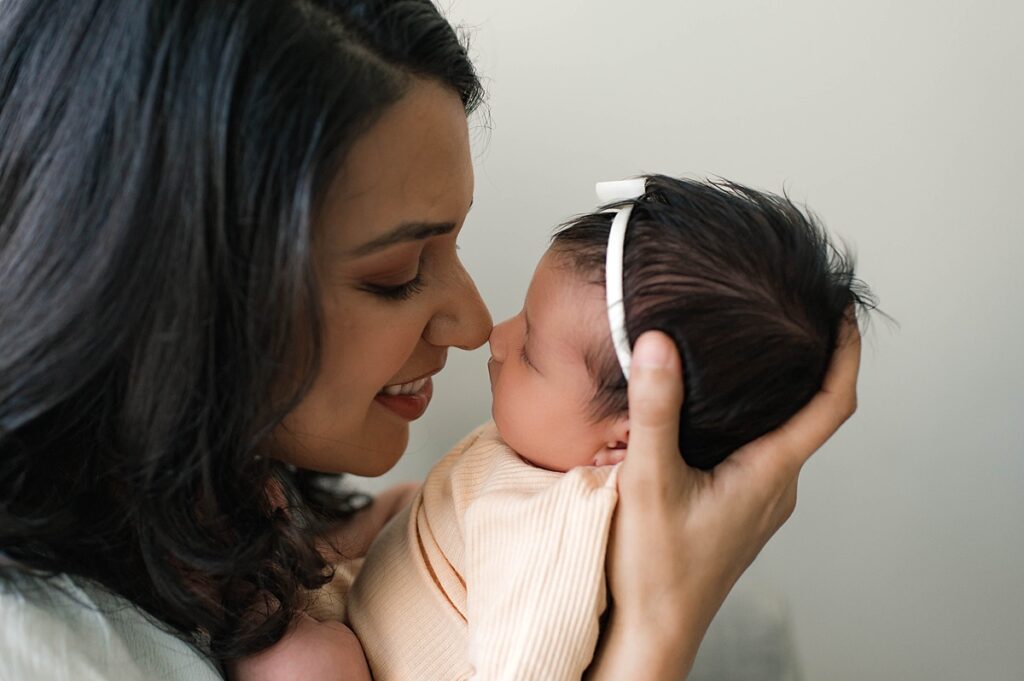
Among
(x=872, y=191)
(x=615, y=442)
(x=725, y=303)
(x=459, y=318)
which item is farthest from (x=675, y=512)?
(x=872, y=191)

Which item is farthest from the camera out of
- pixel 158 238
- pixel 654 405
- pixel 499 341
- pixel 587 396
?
pixel 499 341

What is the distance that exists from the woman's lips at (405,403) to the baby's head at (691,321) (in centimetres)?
13

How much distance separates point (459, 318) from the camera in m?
1.03

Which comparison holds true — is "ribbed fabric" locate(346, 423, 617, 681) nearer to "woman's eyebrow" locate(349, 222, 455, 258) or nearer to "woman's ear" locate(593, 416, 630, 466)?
"woman's ear" locate(593, 416, 630, 466)

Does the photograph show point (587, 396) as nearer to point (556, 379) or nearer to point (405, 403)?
point (556, 379)

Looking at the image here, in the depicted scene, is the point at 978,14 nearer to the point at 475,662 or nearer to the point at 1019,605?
the point at 1019,605

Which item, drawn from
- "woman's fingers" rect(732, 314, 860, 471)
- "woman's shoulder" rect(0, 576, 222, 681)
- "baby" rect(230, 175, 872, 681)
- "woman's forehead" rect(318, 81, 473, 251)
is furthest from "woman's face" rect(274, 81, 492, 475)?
"woman's fingers" rect(732, 314, 860, 471)

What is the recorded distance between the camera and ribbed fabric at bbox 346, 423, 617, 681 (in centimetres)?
86

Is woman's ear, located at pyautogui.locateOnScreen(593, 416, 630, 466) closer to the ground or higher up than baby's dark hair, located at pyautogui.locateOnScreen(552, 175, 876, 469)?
closer to the ground

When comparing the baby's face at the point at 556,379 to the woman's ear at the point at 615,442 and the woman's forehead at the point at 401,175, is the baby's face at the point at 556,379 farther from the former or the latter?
the woman's forehead at the point at 401,175

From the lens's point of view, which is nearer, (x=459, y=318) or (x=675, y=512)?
(x=675, y=512)

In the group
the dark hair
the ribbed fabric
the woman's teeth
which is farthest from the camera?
the woman's teeth

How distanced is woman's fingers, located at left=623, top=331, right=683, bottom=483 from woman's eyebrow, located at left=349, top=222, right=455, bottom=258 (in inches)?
9.8

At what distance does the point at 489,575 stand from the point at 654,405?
0.86 feet
